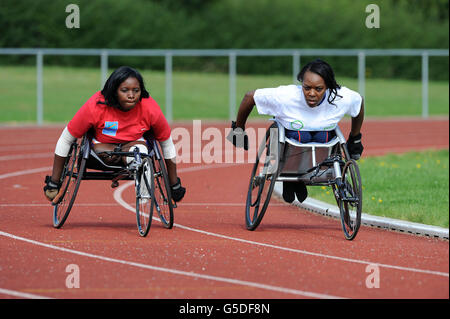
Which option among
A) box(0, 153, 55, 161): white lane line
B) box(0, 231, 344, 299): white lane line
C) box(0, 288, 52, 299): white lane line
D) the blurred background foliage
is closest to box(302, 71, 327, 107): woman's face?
box(0, 231, 344, 299): white lane line

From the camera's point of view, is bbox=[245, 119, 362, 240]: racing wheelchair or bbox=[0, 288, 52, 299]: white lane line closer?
bbox=[0, 288, 52, 299]: white lane line

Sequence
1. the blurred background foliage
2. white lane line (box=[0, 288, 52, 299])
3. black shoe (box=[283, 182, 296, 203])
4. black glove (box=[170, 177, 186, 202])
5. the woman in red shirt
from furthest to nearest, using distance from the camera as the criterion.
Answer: the blurred background foliage
black shoe (box=[283, 182, 296, 203])
black glove (box=[170, 177, 186, 202])
the woman in red shirt
white lane line (box=[0, 288, 52, 299])

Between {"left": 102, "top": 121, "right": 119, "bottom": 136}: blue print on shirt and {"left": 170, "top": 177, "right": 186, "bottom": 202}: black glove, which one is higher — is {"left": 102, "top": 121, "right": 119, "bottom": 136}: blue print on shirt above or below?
above

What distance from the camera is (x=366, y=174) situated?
1447 centimetres

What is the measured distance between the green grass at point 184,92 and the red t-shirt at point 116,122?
68.8 ft

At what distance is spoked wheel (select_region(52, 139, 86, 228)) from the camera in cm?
904

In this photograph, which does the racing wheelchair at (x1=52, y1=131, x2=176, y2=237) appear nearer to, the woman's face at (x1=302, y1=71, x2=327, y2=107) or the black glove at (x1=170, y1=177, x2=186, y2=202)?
the black glove at (x1=170, y1=177, x2=186, y2=202)

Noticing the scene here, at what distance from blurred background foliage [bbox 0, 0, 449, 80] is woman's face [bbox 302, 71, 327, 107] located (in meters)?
30.1

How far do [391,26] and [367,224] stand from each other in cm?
3891

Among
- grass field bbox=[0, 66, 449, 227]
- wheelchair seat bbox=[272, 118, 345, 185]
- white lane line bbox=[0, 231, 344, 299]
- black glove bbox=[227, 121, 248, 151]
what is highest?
grass field bbox=[0, 66, 449, 227]

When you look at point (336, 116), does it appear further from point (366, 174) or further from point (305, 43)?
point (305, 43)

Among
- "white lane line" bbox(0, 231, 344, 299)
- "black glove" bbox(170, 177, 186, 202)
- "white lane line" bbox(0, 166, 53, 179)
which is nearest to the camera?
"white lane line" bbox(0, 231, 344, 299)

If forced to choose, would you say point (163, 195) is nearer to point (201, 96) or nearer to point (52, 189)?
point (52, 189)

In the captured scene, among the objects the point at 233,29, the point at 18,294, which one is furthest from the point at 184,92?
the point at 18,294
